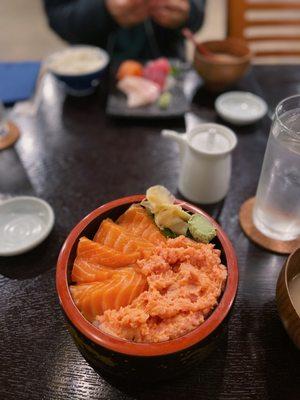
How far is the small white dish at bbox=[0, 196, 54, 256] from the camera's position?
114 centimetres

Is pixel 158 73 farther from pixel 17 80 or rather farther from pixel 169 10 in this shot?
pixel 17 80

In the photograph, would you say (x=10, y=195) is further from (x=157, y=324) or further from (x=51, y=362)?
(x=157, y=324)

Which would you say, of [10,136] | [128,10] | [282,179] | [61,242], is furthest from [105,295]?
[128,10]

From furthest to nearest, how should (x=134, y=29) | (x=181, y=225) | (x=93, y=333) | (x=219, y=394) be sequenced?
(x=134, y=29)
(x=181, y=225)
(x=219, y=394)
(x=93, y=333)

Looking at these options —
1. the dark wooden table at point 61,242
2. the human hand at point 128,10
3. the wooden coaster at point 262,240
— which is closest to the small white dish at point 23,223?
the dark wooden table at point 61,242

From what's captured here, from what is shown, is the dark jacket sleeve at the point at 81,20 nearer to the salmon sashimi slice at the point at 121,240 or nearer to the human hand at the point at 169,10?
the human hand at the point at 169,10

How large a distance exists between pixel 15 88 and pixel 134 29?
3.20 feet

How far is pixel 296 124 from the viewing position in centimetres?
106

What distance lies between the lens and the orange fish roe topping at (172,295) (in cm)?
77

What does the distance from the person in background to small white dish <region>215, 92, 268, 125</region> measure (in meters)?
0.74

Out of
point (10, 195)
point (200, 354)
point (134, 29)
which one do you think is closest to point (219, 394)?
point (200, 354)

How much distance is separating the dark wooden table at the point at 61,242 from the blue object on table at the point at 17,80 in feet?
0.35

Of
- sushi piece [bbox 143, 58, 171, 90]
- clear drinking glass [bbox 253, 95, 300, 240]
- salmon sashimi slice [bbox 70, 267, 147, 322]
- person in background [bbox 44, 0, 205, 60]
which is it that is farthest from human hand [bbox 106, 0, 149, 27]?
salmon sashimi slice [bbox 70, 267, 147, 322]

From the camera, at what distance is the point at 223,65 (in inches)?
68.6
